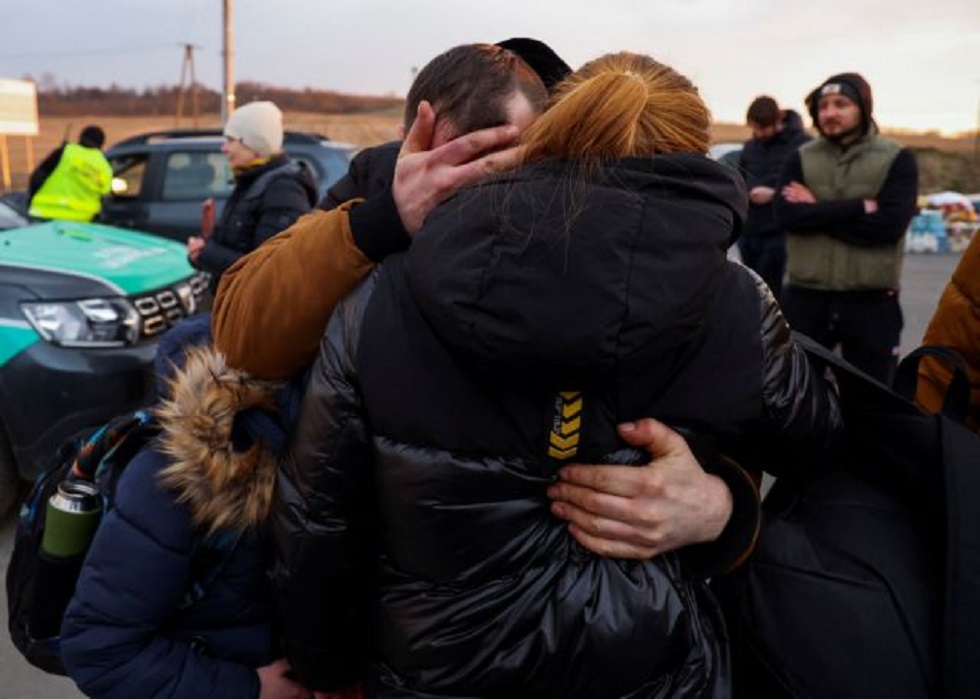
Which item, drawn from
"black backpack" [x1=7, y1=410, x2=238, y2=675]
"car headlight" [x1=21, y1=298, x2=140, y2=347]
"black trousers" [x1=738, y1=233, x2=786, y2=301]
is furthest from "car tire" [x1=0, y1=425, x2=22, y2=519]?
"black trousers" [x1=738, y1=233, x2=786, y2=301]

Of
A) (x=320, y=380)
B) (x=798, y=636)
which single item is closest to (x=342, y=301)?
(x=320, y=380)

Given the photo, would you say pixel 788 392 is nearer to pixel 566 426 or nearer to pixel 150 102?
pixel 566 426

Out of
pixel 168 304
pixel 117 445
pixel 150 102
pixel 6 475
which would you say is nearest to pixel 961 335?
pixel 117 445

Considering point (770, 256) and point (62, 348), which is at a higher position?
point (770, 256)

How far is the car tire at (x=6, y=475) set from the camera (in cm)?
352

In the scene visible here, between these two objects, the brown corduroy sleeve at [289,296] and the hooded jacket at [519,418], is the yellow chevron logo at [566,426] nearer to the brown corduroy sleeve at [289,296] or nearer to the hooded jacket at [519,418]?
the hooded jacket at [519,418]

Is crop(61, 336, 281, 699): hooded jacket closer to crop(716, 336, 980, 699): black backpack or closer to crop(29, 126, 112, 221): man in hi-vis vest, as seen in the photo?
crop(716, 336, 980, 699): black backpack

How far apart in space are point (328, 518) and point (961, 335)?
136 centimetres

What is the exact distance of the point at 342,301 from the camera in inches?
46.2

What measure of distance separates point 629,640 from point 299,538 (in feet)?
1.52

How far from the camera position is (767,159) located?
20.5 ft

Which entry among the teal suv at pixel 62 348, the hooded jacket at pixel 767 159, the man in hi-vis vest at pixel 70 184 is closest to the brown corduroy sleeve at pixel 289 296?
the teal suv at pixel 62 348

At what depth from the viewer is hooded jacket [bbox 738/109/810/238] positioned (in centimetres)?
598

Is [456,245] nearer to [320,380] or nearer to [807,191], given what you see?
[320,380]
